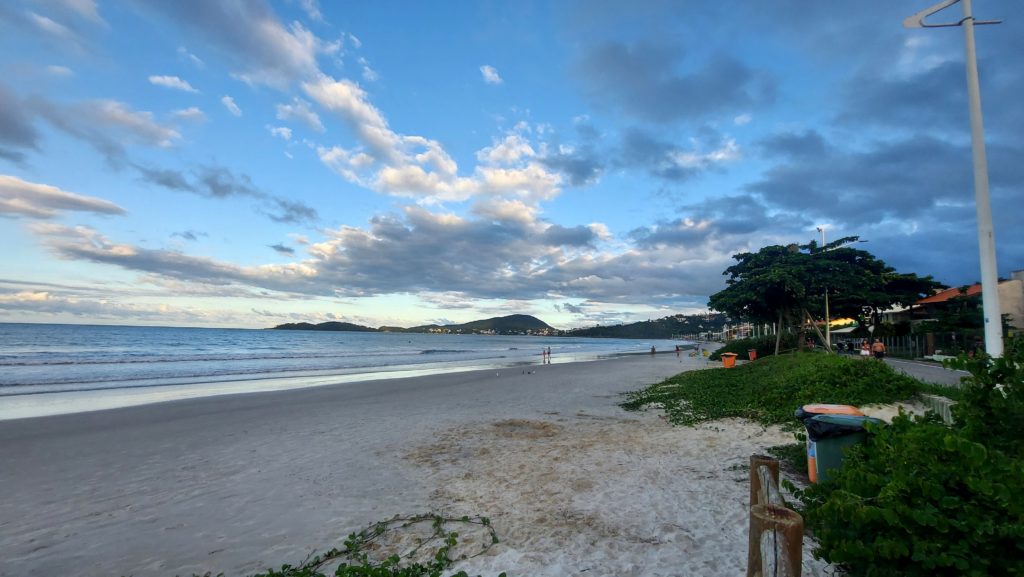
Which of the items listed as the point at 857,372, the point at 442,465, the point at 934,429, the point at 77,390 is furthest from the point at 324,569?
the point at 77,390

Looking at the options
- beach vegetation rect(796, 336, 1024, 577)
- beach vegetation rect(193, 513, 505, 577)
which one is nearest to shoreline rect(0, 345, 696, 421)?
beach vegetation rect(193, 513, 505, 577)

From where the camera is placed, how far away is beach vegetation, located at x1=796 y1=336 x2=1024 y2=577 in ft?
7.89

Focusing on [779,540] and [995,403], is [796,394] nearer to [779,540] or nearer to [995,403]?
[995,403]

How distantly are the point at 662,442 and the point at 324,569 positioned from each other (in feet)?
21.3

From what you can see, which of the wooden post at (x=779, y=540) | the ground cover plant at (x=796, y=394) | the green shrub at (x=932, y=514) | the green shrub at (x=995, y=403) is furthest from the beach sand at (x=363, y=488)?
the wooden post at (x=779, y=540)

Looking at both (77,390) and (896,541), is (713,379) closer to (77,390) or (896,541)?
(896,541)

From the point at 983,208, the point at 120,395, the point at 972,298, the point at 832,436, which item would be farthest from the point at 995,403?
the point at 972,298

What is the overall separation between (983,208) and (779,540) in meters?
7.90

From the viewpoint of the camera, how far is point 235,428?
1182 centimetres

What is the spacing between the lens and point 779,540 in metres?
2.48

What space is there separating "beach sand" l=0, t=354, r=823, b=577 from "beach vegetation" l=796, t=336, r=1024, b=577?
5.99 feet

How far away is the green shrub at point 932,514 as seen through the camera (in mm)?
2400

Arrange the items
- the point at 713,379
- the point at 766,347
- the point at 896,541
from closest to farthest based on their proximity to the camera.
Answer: the point at 896,541, the point at 713,379, the point at 766,347

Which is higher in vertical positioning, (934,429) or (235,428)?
(934,429)
